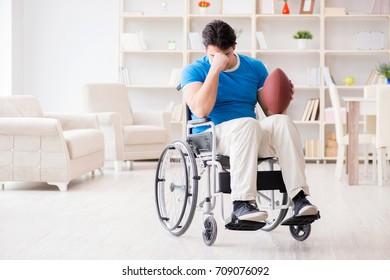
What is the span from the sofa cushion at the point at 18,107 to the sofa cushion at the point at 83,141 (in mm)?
323

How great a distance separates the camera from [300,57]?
839cm

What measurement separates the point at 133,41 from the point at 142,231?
5015 millimetres

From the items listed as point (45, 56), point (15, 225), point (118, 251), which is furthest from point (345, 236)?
point (45, 56)

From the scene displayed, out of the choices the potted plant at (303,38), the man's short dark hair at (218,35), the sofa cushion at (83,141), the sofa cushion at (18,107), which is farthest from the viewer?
the potted plant at (303,38)

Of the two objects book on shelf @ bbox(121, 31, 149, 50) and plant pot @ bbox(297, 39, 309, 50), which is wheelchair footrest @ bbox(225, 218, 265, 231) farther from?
book on shelf @ bbox(121, 31, 149, 50)

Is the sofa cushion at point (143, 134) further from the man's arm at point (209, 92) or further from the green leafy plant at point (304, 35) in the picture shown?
the man's arm at point (209, 92)

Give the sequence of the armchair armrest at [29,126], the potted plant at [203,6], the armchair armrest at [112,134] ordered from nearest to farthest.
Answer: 1. the armchair armrest at [29,126]
2. the armchair armrest at [112,134]
3. the potted plant at [203,6]

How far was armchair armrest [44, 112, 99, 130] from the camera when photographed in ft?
20.5

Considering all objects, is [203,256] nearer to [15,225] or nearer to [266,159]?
[266,159]

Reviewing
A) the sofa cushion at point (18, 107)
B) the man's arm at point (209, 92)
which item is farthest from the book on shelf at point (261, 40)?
the man's arm at point (209, 92)

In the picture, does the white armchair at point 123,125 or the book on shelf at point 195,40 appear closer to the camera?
the white armchair at point 123,125

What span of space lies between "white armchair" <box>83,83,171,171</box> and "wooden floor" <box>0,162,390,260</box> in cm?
148

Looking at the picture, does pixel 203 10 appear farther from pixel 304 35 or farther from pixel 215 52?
pixel 215 52

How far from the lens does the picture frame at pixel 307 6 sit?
8117 mm
